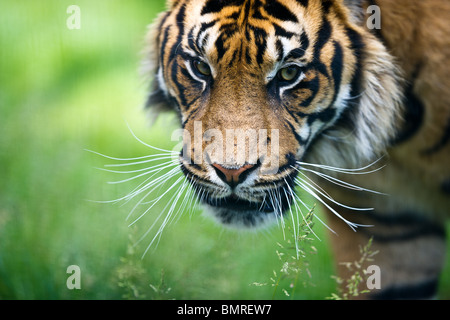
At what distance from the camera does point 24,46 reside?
2586mm

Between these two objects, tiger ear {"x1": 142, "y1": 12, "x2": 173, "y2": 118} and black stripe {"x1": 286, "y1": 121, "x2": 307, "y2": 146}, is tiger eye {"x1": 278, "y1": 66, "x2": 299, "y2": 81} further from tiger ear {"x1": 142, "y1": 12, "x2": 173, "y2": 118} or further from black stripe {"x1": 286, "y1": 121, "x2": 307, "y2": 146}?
tiger ear {"x1": 142, "y1": 12, "x2": 173, "y2": 118}

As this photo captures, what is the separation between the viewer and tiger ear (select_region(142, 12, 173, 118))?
6.90ft

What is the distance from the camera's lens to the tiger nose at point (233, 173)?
5.15 ft

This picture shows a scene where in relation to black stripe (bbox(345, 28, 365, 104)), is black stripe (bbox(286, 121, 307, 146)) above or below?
below

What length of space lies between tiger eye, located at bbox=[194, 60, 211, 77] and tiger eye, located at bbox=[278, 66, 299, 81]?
0.24 meters

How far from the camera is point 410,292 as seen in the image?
234 centimetres

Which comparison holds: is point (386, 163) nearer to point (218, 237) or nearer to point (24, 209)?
point (218, 237)

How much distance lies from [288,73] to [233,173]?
0.39m

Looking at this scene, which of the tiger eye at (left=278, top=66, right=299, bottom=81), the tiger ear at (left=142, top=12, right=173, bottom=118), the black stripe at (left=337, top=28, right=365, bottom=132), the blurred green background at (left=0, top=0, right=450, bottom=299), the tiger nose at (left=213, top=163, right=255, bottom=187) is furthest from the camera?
the blurred green background at (left=0, top=0, right=450, bottom=299)

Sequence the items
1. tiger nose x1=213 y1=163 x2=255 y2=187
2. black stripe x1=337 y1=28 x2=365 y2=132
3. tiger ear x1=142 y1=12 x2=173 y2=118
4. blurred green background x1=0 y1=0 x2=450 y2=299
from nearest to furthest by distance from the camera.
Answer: tiger nose x1=213 y1=163 x2=255 y2=187 → black stripe x1=337 y1=28 x2=365 y2=132 → tiger ear x1=142 y1=12 x2=173 y2=118 → blurred green background x1=0 y1=0 x2=450 y2=299

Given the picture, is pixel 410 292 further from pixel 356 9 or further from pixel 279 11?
pixel 279 11

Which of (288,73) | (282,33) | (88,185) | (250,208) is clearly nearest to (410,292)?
(250,208)

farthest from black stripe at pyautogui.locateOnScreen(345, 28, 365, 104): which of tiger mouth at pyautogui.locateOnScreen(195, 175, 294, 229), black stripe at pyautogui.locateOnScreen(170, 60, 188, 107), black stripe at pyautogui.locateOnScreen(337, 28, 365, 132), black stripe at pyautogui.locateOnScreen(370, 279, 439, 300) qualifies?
black stripe at pyautogui.locateOnScreen(370, 279, 439, 300)

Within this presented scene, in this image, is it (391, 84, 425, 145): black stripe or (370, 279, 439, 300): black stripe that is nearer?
(391, 84, 425, 145): black stripe
